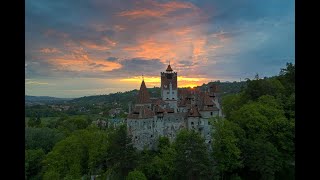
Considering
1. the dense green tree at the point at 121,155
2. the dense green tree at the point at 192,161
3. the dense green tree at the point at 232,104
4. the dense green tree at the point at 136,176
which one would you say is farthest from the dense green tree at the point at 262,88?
the dense green tree at the point at 136,176

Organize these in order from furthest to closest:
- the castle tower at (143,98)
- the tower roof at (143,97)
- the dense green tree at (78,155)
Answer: the tower roof at (143,97) → the castle tower at (143,98) → the dense green tree at (78,155)

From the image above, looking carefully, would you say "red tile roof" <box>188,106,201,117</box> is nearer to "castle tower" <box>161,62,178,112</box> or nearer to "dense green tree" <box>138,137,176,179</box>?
"castle tower" <box>161,62,178,112</box>

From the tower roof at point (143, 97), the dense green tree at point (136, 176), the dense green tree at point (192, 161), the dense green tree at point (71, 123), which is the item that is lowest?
the dense green tree at point (136, 176)

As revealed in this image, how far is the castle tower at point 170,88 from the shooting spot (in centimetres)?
2620

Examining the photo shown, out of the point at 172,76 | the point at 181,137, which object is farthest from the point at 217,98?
the point at 181,137

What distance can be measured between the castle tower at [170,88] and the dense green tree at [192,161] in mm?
8452

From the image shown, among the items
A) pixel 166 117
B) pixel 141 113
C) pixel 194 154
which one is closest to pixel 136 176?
pixel 194 154

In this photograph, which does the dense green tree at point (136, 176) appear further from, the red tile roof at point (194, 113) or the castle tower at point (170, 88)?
the castle tower at point (170, 88)

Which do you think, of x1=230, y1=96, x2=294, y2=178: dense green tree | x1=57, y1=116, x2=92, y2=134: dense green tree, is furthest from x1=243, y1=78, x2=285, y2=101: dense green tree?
x1=57, y1=116, x2=92, y2=134: dense green tree

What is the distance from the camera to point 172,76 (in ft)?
91.2

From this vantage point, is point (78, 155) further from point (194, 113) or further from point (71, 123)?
point (194, 113)

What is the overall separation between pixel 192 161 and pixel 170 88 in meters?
11.5

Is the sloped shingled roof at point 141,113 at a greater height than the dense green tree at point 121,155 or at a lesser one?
greater
